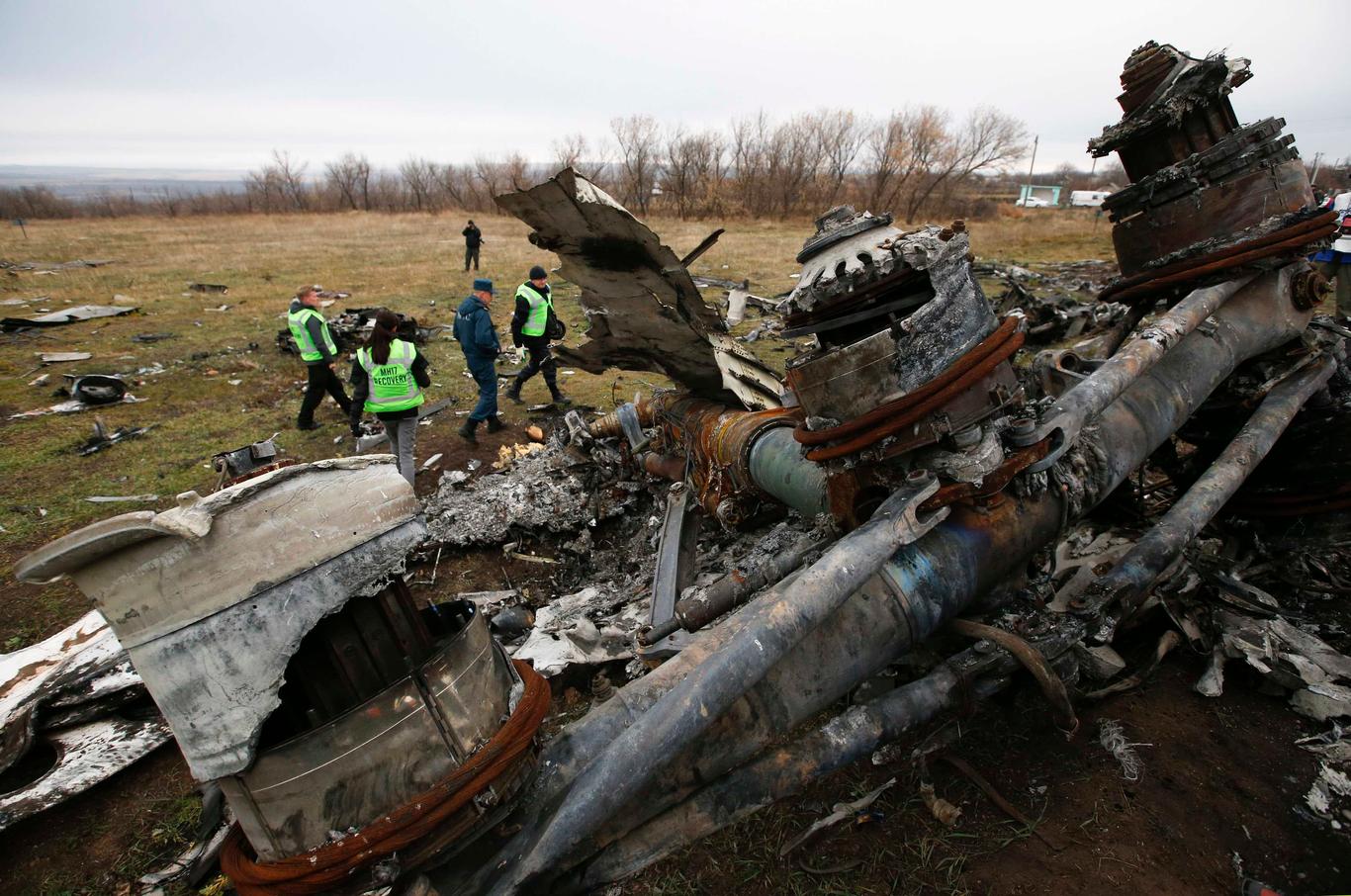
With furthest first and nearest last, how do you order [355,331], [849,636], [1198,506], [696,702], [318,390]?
[355,331] < [318,390] < [1198,506] < [849,636] < [696,702]

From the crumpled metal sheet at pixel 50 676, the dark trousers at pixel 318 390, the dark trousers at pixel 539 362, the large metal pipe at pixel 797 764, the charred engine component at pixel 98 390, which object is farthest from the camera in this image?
the charred engine component at pixel 98 390

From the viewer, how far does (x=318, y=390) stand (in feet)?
25.6

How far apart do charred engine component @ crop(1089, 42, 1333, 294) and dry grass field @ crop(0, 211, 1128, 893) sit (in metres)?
3.22

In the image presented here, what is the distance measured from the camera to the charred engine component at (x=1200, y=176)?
2.70 meters

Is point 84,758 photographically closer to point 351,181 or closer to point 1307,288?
point 1307,288

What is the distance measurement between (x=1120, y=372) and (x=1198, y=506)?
0.83 m

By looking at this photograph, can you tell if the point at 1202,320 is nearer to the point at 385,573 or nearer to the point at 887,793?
the point at 887,793

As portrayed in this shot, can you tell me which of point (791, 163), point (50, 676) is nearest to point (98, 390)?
point (50, 676)

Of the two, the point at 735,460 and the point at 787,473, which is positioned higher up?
the point at 787,473

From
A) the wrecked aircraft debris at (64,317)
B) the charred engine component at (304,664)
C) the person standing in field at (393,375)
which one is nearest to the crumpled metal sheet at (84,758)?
the charred engine component at (304,664)

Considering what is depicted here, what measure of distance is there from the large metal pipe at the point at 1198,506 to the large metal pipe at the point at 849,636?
270mm

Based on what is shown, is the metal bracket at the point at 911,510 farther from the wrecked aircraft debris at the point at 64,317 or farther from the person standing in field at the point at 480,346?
the wrecked aircraft debris at the point at 64,317

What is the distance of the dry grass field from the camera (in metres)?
3.03

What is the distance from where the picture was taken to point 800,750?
A: 6.42ft
